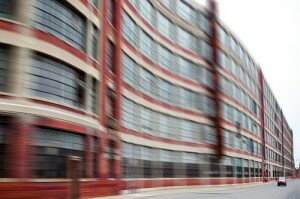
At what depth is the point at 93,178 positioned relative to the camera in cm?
3616

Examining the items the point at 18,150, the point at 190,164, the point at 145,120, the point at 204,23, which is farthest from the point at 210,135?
the point at 190,164

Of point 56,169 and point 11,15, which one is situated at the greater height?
point 11,15

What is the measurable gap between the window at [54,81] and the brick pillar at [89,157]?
2.59 meters

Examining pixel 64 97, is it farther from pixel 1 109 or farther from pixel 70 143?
pixel 1 109

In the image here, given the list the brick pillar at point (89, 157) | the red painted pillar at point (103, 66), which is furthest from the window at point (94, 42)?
the brick pillar at point (89, 157)

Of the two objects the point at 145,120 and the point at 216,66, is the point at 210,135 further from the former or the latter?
the point at 145,120

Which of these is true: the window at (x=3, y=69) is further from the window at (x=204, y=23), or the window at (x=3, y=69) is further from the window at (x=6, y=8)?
the window at (x=204, y=23)

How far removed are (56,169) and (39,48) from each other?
7.54 m

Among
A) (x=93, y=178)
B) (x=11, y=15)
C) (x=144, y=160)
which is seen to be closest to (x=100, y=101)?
(x=93, y=178)

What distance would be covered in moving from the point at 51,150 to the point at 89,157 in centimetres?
618

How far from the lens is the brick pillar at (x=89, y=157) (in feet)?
114

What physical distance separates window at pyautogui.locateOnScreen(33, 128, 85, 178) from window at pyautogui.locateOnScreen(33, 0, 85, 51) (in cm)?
644

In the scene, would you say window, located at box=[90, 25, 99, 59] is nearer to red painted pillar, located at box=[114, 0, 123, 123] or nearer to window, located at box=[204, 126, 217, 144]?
red painted pillar, located at box=[114, 0, 123, 123]

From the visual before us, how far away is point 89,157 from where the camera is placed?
35.4 meters
